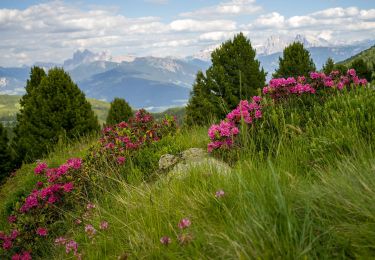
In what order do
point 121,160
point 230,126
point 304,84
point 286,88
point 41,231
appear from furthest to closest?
point 121,160, point 304,84, point 286,88, point 230,126, point 41,231

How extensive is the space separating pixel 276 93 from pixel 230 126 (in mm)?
1572

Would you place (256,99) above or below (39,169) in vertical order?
above

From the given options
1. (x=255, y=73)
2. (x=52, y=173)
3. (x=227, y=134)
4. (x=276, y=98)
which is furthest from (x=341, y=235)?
(x=255, y=73)

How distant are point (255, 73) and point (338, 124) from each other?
20.5m

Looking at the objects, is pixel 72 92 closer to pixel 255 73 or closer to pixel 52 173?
pixel 255 73

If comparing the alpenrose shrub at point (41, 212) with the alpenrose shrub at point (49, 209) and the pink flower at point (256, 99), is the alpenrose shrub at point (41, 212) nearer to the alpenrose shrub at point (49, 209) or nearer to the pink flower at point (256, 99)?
the alpenrose shrub at point (49, 209)

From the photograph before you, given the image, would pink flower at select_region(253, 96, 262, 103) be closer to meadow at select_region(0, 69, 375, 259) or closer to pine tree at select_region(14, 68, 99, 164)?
meadow at select_region(0, 69, 375, 259)

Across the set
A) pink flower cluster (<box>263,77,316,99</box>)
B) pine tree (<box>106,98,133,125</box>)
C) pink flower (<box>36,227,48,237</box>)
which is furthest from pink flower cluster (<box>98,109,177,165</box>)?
pine tree (<box>106,98,133,125</box>)

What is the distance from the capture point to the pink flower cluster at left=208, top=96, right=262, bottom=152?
645 centimetres

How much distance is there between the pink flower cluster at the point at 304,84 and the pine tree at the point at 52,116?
12957 mm

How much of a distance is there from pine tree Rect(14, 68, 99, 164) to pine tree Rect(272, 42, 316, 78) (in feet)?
45.4

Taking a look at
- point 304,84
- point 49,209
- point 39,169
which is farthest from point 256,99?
point 39,169

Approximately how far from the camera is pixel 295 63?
86.0ft

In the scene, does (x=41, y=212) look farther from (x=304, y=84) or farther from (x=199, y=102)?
(x=199, y=102)
